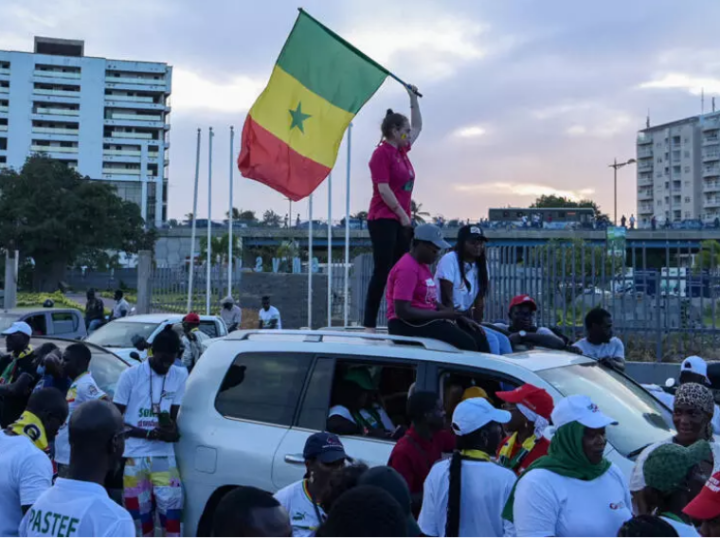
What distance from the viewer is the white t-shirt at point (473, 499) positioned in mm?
3857

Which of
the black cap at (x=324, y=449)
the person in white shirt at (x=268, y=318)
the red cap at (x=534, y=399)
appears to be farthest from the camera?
the person in white shirt at (x=268, y=318)

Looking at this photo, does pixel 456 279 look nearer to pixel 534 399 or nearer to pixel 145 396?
pixel 534 399

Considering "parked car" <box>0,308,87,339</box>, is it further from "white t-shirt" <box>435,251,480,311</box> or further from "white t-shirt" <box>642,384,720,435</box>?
"white t-shirt" <box>642,384,720,435</box>

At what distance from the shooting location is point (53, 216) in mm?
55219

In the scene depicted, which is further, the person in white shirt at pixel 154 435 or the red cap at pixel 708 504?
the person in white shirt at pixel 154 435

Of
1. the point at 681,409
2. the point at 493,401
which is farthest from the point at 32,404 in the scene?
the point at 681,409

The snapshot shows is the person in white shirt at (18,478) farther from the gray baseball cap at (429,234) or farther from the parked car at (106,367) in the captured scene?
the parked car at (106,367)

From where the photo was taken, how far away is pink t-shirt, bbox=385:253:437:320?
5863 millimetres

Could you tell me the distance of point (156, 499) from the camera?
571cm

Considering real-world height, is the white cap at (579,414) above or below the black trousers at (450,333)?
below

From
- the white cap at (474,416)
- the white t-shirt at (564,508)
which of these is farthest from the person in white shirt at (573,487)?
the white cap at (474,416)

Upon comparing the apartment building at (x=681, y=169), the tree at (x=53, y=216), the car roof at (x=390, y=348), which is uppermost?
the apartment building at (x=681, y=169)

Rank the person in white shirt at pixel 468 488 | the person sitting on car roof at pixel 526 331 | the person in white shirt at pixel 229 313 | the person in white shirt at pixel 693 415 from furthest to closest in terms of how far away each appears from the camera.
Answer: the person in white shirt at pixel 229 313 → the person sitting on car roof at pixel 526 331 → the person in white shirt at pixel 693 415 → the person in white shirt at pixel 468 488

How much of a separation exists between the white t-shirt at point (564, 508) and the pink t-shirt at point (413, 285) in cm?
252
